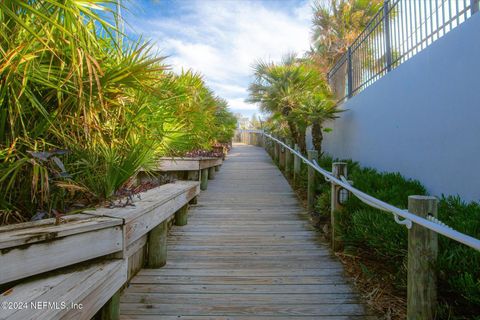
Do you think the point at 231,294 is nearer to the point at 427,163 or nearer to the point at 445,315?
the point at 445,315

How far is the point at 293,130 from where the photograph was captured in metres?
6.74

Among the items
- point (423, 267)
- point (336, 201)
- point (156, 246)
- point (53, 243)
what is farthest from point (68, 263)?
point (336, 201)

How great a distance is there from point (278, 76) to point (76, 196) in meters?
5.48

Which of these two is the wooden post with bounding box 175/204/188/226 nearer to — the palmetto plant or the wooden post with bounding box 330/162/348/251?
the palmetto plant

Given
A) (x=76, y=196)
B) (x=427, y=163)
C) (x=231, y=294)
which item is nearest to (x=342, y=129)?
(x=427, y=163)

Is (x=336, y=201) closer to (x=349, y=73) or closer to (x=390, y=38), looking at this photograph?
(x=390, y=38)

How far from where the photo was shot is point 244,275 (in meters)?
2.44

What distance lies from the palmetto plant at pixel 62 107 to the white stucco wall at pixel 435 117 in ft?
7.80

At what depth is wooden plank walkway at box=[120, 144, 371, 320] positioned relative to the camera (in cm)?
196

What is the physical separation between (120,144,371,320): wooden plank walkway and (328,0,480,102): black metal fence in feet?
7.85

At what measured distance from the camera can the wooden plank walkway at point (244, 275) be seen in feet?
6.41

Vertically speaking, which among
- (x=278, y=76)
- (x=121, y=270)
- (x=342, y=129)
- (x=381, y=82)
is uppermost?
(x=278, y=76)

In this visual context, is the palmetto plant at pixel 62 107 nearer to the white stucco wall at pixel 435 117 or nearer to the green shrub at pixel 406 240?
the green shrub at pixel 406 240

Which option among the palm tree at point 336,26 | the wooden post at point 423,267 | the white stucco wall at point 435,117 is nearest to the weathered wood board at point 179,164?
the white stucco wall at point 435,117
